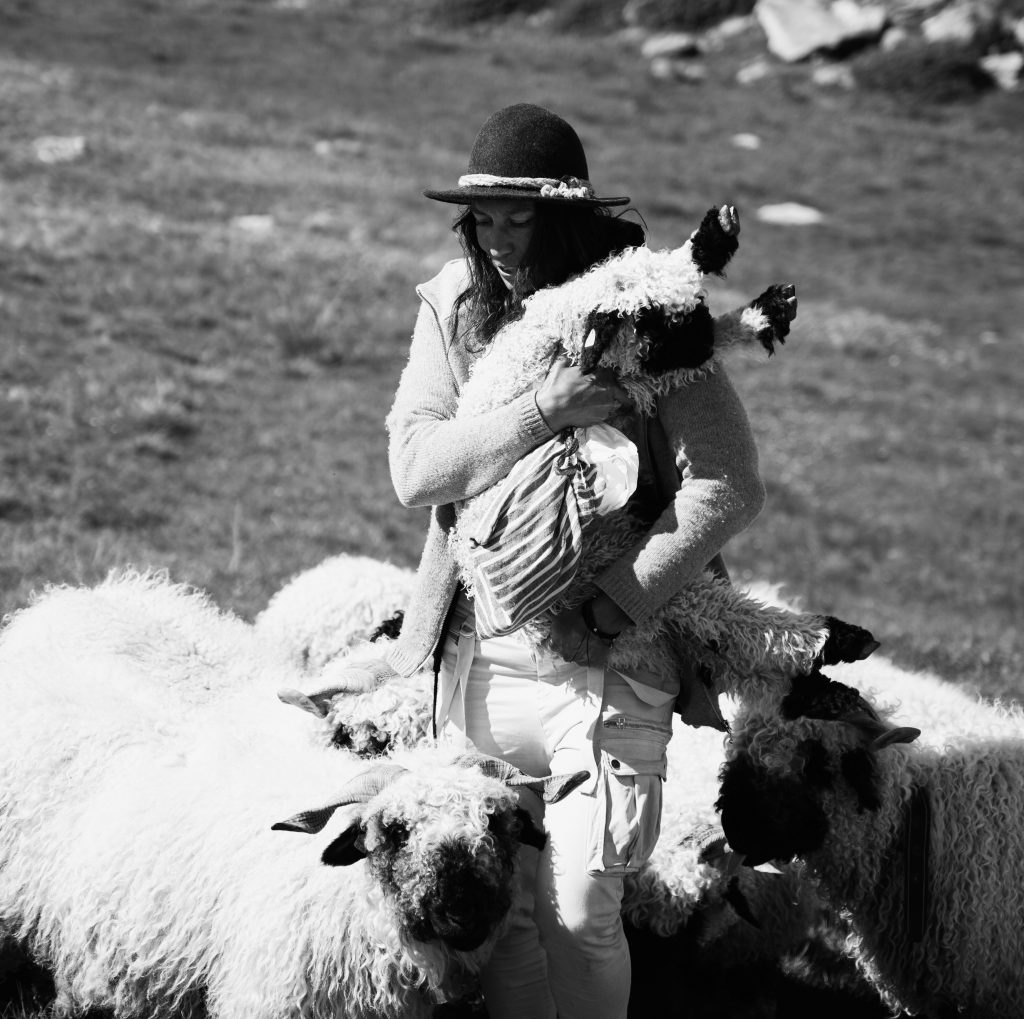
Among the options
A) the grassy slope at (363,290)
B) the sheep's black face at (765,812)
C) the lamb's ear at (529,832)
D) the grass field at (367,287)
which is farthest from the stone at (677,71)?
the lamb's ear at (529,832)

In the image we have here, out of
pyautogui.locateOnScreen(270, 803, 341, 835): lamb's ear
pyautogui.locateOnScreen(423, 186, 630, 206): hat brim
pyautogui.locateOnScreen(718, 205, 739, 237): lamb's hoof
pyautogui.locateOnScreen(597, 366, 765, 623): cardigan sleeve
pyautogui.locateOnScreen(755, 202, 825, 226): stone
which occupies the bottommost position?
pyautogui.locateOnScreen(755, 202, 825, 226): stone

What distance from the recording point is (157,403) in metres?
11.1

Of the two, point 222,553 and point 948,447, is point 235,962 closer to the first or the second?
point 222,553

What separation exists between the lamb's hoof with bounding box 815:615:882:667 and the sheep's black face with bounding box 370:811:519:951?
106 centimetres

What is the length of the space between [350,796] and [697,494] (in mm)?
1330

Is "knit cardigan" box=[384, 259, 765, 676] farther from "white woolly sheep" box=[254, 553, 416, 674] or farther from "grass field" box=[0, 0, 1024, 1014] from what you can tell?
"grass field" box=[0, 0, 1024, 1014]

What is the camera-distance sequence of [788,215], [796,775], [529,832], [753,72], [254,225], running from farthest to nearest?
1. [753,72]
2. [788,215]
3. [254,225]
4. [796,775]
5. [529,832]

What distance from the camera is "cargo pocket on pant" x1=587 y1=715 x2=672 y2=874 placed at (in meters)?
3.64

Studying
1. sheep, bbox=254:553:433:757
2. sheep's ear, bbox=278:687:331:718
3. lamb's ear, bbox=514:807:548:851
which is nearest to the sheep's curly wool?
lamb's ear, bbox=514:807:548:851

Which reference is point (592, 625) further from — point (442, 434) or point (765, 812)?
point (765, 812)

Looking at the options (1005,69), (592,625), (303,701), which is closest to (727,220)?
(592,625)

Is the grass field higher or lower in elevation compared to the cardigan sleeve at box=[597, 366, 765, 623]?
lower

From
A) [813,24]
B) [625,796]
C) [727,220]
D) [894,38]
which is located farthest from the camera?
[813,24]

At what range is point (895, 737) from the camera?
423 cm
